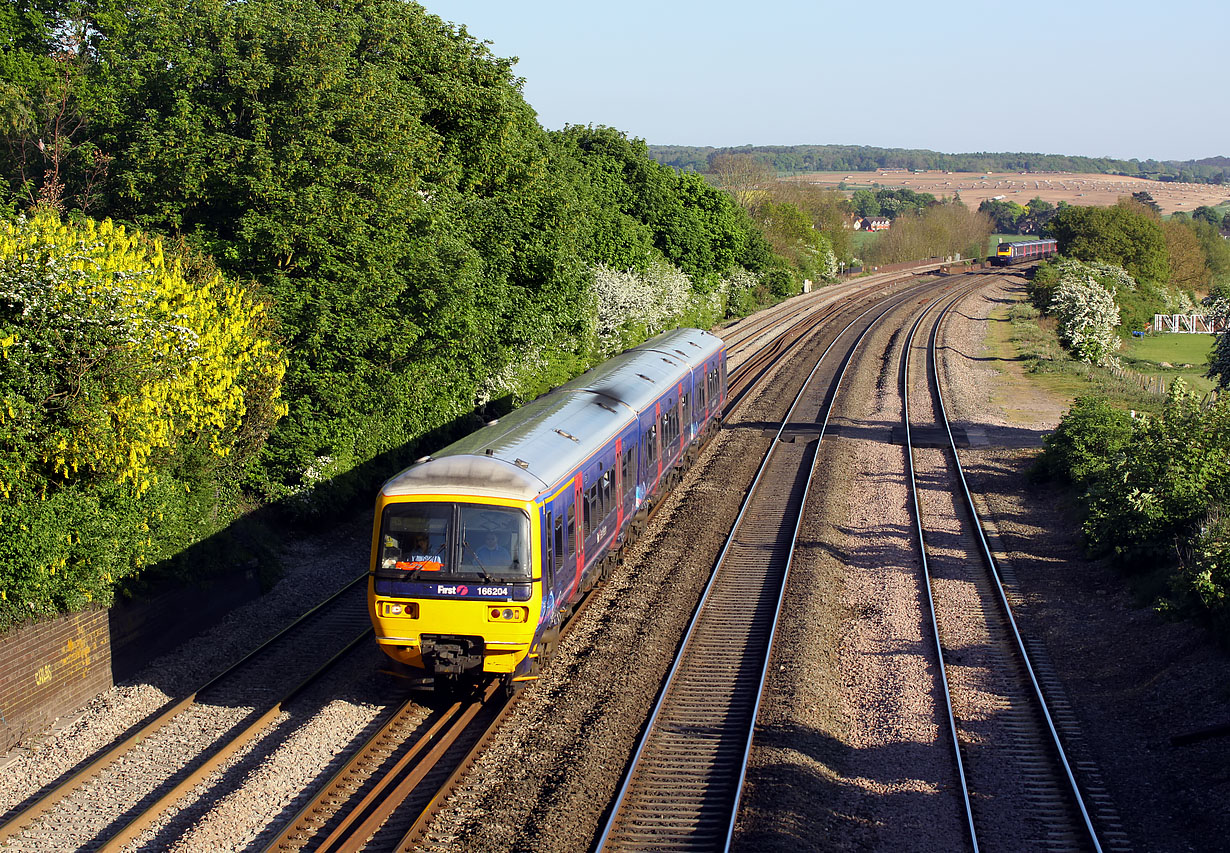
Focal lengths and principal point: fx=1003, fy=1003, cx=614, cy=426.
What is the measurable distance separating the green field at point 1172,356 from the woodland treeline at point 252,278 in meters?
32.4

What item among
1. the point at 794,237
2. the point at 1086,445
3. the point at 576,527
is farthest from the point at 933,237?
the point at 576,527

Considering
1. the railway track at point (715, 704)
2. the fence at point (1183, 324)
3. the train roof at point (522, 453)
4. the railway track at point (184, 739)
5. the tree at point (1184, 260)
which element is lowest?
the railway track at point (184, 739)

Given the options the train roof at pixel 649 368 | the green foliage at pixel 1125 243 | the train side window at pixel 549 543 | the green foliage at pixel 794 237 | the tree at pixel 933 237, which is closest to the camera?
the train side window at pixel 549 543

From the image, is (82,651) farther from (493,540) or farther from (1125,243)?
(1125,243)

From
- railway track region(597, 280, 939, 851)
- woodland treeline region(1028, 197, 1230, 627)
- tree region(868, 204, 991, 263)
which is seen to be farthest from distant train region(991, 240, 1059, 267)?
railway track region(597, 280, 939, 851)

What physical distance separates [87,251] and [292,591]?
651cm

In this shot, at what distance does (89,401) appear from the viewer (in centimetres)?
1198

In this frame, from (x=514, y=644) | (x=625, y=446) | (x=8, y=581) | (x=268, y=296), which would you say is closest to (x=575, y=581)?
(x=514, y=644)

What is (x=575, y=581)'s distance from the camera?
43.3ft

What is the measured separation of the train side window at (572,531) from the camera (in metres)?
12.8

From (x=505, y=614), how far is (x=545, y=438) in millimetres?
3014

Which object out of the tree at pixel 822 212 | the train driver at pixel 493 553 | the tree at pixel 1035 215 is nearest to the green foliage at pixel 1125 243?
the tree at pixel 822 212

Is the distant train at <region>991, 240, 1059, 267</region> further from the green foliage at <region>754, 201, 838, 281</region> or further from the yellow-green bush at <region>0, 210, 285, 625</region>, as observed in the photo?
the yellow-green bush at <region>0, 210, 285, 625</region>

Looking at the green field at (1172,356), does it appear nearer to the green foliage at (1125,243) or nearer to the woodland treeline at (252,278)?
→ the green foliage at (1125,243)
